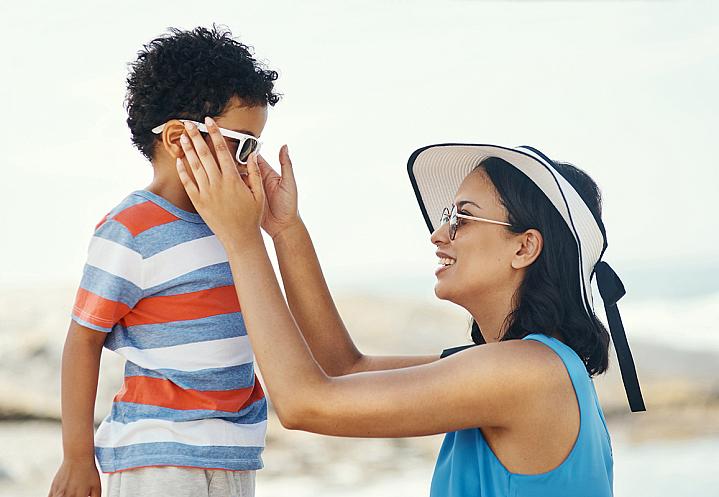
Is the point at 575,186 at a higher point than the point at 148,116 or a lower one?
lower

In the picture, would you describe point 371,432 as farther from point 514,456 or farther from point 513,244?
point 513,244

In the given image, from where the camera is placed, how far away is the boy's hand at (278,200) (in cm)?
202

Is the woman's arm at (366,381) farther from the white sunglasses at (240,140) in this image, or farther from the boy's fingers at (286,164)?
the boy's fingers at (286,164)

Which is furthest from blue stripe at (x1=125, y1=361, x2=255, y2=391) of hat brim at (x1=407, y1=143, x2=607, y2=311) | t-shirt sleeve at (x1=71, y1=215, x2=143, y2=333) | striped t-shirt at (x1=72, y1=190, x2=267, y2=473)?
hat brim at (x1=407, y1=143, x2=607, y2=311)

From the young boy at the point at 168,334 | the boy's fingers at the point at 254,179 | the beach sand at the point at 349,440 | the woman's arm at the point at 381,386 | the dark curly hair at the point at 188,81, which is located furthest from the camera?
the beach sand at the point at 349,440

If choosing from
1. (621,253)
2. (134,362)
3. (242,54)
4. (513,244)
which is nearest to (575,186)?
(513,244)

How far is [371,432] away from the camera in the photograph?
1.58 meters

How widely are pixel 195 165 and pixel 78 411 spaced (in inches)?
20.8

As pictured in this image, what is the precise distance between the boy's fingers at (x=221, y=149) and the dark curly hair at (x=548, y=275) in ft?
1.70

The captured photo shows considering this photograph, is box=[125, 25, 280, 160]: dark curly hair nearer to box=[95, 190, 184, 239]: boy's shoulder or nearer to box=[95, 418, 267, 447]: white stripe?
box=[95, 190, 184, 239]: boy's shoulder

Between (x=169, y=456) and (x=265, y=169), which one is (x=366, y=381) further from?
(x=265, y=169)

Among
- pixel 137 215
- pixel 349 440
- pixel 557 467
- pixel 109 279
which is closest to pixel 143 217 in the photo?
pixel 137 215

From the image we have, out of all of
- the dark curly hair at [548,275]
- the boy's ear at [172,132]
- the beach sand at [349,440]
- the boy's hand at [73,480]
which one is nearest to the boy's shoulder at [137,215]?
the boy's ear at [172,132]

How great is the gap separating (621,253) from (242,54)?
52.8ft
